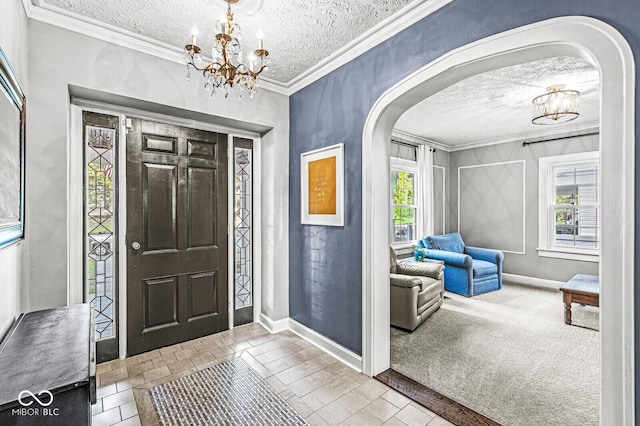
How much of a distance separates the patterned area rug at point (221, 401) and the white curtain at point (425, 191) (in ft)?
13.8

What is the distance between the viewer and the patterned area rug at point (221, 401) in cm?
197

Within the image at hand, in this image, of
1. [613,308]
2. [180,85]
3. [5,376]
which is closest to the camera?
[5,376]

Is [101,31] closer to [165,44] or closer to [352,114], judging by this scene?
[165,44]

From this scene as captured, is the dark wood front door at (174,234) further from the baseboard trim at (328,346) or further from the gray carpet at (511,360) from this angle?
the gray carpet at (511,360)

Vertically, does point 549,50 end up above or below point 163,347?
above

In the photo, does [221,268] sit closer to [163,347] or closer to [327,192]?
[163,347]

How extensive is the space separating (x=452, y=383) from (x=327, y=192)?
6.07 feet

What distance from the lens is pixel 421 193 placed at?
574cm

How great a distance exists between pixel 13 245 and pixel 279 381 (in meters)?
1.91

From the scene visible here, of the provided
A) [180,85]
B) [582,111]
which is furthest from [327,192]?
[582,111]

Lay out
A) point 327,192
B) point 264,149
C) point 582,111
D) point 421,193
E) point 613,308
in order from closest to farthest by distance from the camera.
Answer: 1. point 613,308
2. point 327,192
3. point 264,149
4. point 582,111
5. point 421,193

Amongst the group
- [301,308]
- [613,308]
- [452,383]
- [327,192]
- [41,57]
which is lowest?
[452,383]

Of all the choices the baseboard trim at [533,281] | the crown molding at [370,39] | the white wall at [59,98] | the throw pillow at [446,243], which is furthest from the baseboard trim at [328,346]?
the baseboard trim at [533,281]

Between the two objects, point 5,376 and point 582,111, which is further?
point 582,111
